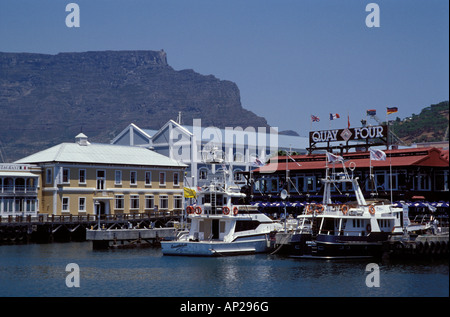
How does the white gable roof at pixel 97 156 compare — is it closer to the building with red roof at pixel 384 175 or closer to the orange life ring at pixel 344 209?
the building with red roof at pixel 384 175

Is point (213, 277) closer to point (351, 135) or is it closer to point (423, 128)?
point (351, 135)

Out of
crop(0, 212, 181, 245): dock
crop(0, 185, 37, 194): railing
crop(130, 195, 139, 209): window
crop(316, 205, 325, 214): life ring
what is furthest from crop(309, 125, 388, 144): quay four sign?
crop(0, 185, 37, 194): railing

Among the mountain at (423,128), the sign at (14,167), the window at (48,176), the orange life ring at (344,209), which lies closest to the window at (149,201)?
the window at (48,176)

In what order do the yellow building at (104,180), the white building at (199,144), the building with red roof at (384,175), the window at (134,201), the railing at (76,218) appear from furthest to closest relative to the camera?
the white building at (199,144), the window at (134,201), the yellow building at (104,180), the railing at (76,218), the building with red roof at (384,175)

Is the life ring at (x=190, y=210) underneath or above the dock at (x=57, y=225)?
above

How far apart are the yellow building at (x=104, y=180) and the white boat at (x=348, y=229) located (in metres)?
32.2

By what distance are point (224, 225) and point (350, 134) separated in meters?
30.8

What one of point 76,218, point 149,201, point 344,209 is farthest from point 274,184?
point 344,209

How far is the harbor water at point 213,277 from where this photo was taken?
39.8 meters

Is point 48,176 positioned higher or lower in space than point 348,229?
higher

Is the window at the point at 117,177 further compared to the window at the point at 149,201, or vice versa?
the window at the point at 149,201

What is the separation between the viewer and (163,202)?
95.8 metres

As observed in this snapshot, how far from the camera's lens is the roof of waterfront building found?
285 feet
